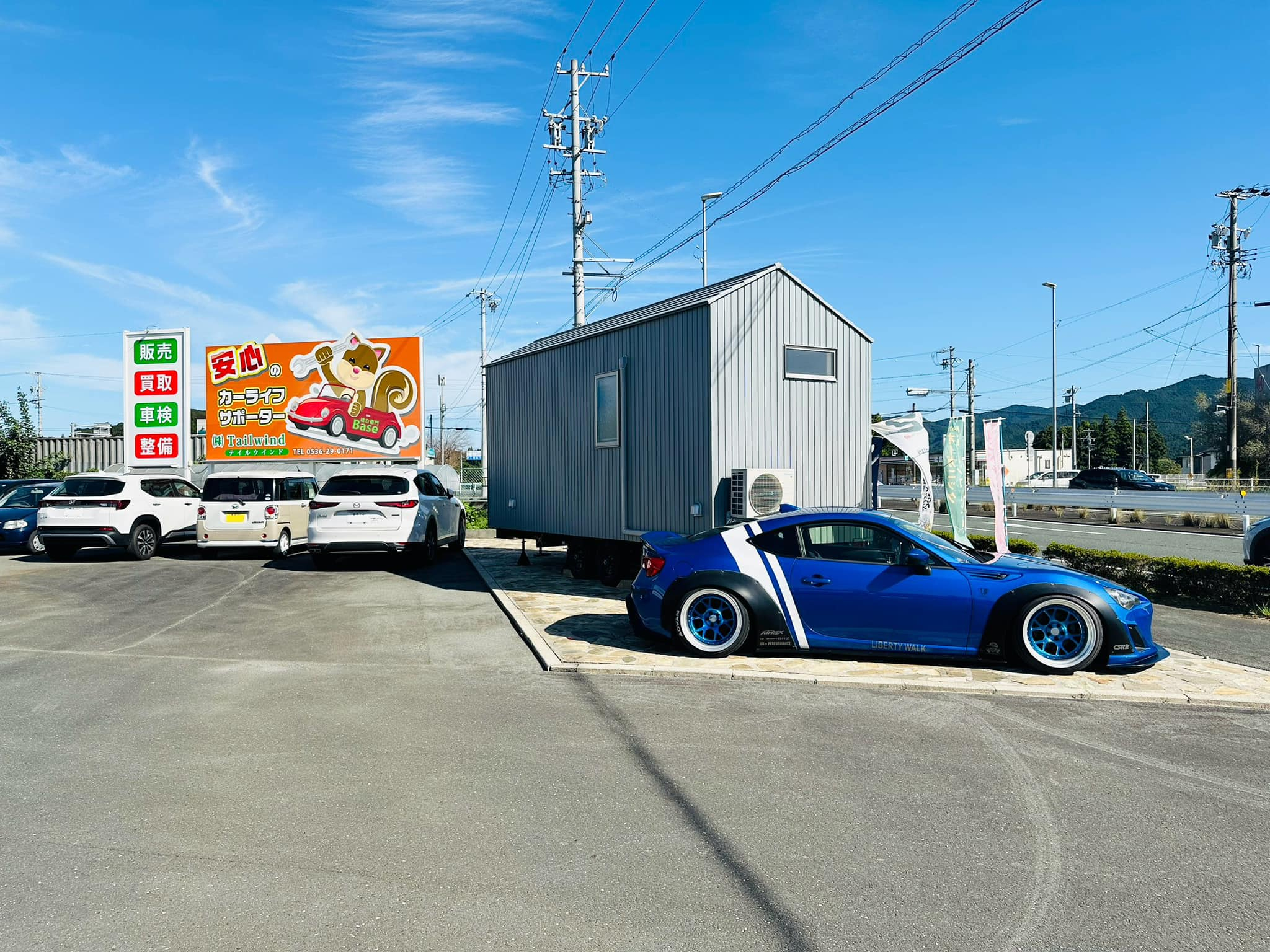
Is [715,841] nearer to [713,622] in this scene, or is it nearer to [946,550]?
[713,622]

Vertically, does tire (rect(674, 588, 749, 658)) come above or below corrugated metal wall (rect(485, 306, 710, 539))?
below

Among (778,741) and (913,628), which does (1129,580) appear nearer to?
(913,628)

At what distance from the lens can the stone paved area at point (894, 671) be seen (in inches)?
286

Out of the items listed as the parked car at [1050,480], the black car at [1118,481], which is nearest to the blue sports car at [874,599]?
the black car at [1118,481]

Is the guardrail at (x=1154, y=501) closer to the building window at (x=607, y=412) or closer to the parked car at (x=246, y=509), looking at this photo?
the building window at (x=607, y=412)

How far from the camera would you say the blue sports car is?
7.80m

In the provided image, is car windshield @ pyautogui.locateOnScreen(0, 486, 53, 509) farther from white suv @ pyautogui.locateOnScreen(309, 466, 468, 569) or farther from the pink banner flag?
the pink banner flag

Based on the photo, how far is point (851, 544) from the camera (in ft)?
27.3

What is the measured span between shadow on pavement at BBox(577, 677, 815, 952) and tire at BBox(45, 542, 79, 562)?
49.0 ft

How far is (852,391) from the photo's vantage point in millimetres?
12555

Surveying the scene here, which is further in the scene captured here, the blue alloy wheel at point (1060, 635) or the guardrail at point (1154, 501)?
the guardrail at point (1154, 501)

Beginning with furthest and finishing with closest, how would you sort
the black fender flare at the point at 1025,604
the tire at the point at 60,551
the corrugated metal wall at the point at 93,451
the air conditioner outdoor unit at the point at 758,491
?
the corrugated metal wall at the point at 93,451 → the tire at the point at 60,551 → the air conditioner outdoor unit at the point at 758,491 → the black fender flare at the point at 1025,604

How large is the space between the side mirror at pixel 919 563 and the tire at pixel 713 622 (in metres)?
1.43

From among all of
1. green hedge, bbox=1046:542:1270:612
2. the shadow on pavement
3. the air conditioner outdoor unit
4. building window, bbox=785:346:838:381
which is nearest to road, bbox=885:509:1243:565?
green hedge, bbox=1046:542:1270:612
